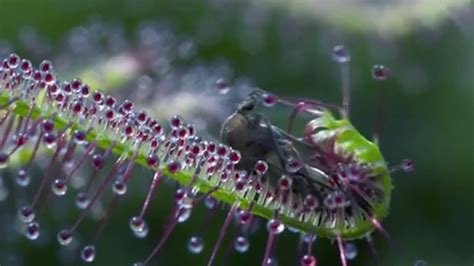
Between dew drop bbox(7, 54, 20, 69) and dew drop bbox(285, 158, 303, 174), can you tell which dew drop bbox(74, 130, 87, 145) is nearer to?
dew drop bbox(7, 54, 20, 69)

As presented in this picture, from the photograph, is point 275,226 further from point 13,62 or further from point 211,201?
point 13,62

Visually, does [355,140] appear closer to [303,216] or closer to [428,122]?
[303,216]

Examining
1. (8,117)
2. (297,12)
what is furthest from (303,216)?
(297,12)

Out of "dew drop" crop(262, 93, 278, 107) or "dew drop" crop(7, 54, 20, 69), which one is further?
"dew drop" crop(262, 93, 278, 107)

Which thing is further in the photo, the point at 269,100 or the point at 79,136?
the point at 269,100

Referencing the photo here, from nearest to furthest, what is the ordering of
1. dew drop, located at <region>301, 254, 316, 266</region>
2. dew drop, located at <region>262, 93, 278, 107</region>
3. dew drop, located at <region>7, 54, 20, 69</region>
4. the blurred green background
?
dew drop, located at <region>301, 254, 316, 266</region> < dew drop, located at <region>7, 54, 20, 69</region> < dew drop, located at <region>262, 93, 278, 107</region> < the blurred green background

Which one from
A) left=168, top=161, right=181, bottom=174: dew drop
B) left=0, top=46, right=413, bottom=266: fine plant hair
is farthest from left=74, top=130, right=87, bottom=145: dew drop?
left=168, top=161, right=181, bottom=174: dew drop

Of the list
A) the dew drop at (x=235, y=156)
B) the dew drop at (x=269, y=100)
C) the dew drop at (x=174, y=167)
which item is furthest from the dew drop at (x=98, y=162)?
the dew drop at (x=269, y=100)

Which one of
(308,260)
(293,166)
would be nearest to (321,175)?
(293,166)
